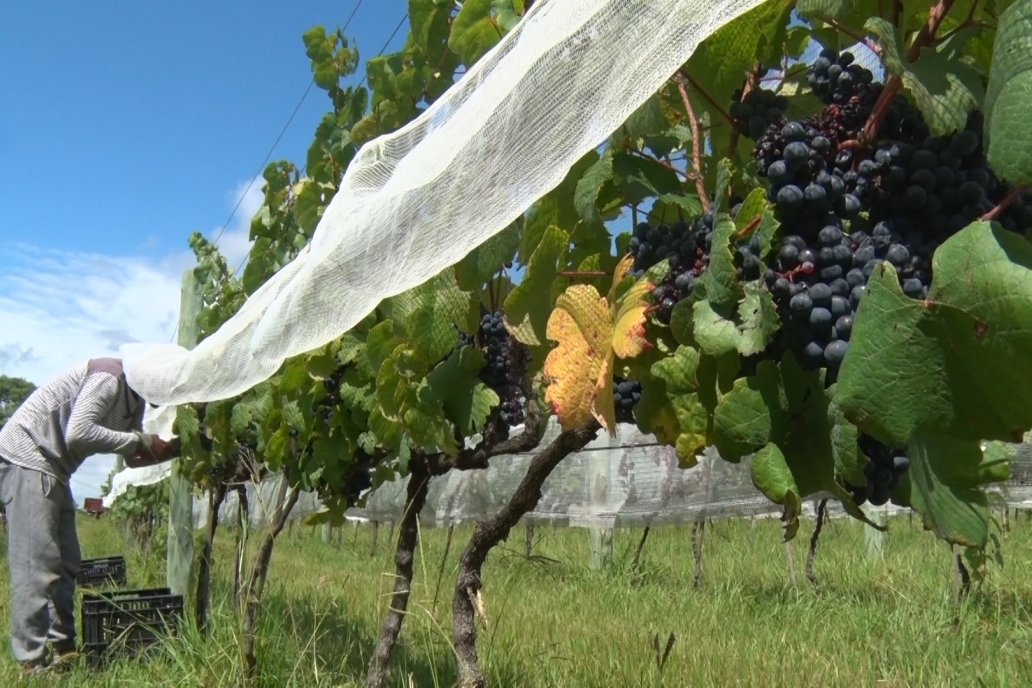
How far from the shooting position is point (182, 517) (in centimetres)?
481

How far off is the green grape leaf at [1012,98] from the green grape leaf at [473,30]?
1.21 meters

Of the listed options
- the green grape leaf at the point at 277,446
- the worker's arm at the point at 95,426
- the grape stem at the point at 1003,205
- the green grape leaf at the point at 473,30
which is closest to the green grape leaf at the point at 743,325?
the grape stem at the point at 1003,205

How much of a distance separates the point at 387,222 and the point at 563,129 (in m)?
0.42

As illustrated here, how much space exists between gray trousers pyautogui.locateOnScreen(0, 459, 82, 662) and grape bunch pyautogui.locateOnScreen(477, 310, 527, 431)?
2.65m

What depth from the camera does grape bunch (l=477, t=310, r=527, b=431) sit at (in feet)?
6.28

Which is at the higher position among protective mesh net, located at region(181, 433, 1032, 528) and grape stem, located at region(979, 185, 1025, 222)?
grape stem, located at region(979, 185, 1025, 222)

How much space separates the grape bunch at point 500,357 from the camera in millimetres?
1915

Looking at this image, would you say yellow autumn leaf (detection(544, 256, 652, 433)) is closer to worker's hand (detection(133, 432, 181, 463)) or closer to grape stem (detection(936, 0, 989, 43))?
grape stem (detection(936, 0, 989, 43))

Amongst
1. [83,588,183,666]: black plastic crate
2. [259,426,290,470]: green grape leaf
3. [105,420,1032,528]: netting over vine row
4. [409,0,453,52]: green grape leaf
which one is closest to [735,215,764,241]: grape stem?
[409,0,453,52]: green grape leaf

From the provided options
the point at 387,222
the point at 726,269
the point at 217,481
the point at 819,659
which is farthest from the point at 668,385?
the point at 217,481

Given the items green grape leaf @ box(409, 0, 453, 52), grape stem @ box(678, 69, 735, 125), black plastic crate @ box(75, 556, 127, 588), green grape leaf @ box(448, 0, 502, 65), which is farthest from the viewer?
black plastic crate @ box(75, 556, 127, 588)

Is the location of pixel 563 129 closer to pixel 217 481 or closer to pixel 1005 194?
pixel 1005 194

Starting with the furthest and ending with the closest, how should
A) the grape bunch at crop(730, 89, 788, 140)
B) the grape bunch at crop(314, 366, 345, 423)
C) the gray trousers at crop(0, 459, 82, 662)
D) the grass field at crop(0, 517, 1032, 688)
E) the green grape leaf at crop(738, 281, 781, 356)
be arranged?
1. the gray trousers at crop(0, 459, 82, 662)
2. the grass field at crop(0, 517, 1032, 688)
3. the grape bunch at crop(314, 366, 345, 423)
4. the grape bunch at crop(730, 89, 788, 140)
5. the green grape leaf at crop(738, 281, 781, 356)

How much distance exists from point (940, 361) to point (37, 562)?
12.5 ft
